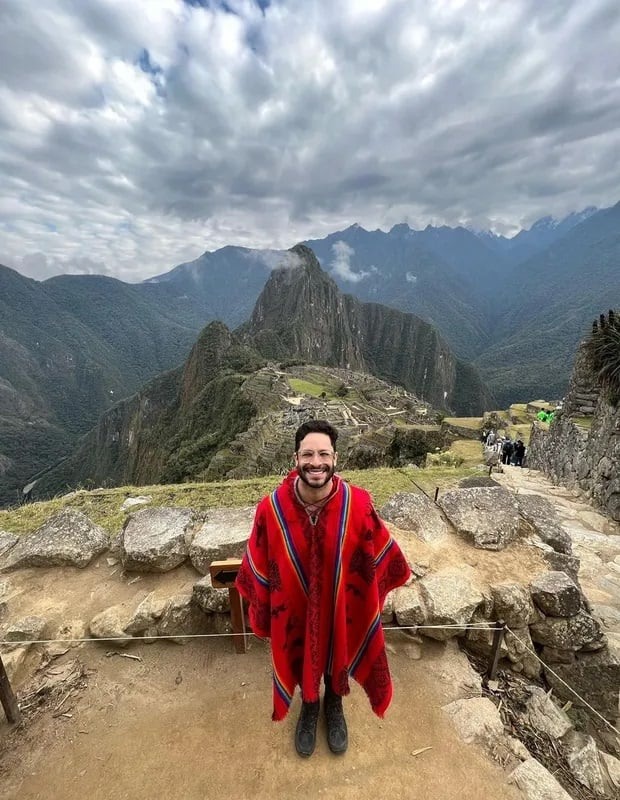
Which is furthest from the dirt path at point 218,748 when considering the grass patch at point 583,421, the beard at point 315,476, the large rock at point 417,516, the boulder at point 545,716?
the grass patch at point 583,421

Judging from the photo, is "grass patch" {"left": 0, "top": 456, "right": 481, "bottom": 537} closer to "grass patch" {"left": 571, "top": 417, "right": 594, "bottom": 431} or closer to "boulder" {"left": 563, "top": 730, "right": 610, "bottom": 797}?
"boulder" {"left": 563, "top": 730, "right": 610, "bottom": 797}

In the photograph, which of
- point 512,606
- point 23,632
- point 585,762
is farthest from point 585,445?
point 23,632

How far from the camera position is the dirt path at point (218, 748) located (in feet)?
7.03

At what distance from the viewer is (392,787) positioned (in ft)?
7.02

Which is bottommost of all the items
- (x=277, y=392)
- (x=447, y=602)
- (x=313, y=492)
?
(x=447, y=602)

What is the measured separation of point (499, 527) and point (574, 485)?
23.7 feet

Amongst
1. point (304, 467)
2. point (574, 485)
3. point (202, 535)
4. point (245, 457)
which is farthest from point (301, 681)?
point (245, 457)

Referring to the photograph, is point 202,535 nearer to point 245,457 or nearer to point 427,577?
point 427,577

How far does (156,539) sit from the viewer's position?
373 centimetres

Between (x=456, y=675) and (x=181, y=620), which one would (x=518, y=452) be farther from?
(x=181, y=620)

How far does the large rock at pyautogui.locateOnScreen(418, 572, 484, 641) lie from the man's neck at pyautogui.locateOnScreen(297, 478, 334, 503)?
1833mm

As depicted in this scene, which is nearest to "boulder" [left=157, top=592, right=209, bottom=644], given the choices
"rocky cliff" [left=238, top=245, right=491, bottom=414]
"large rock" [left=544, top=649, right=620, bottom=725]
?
"large rock" [left=544, top=649, right=620, bottom=725]

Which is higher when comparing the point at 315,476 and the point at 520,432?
the point at 520,432

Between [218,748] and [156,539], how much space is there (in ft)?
6.10
